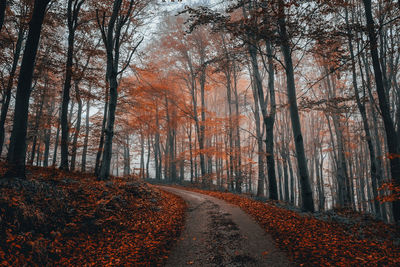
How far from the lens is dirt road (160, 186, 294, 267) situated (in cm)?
383

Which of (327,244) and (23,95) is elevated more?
(23,95)

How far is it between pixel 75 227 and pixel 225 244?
11.8 ft

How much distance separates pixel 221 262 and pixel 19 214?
4.20 m

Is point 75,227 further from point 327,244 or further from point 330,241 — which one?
point 330,241

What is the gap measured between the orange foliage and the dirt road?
1.08 ft

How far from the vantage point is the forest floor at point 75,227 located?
3.71m

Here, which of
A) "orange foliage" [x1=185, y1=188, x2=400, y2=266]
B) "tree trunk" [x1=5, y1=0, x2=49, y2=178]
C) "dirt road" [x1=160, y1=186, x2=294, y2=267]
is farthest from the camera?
"tree trunk" [x1=5, y1=0, x2=49, y2=178]

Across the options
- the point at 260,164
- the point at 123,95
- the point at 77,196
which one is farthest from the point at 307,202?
the point at 123,95

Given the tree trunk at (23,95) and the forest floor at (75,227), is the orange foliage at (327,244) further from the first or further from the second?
the tree trunk at (23,95)

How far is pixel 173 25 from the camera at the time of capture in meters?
16.4

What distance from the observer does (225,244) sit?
14.7 feet

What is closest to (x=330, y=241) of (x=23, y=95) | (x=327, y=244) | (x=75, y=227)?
(x=327, y=244)

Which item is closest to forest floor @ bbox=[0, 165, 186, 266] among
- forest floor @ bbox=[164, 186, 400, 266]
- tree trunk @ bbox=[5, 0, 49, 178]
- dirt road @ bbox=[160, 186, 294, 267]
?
dirt road @ bbox=[160, 186, 294, 267]

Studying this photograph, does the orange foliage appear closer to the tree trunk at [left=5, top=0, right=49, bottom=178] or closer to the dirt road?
the dirt road
